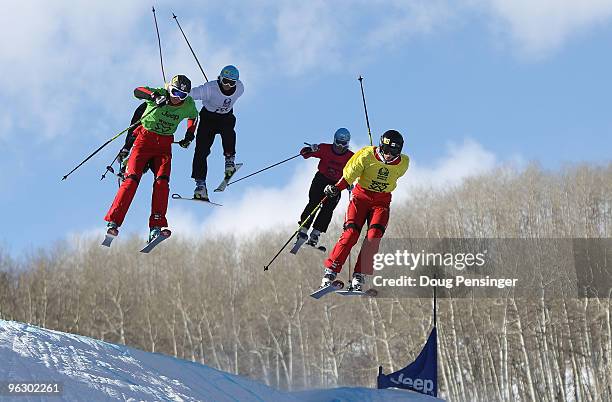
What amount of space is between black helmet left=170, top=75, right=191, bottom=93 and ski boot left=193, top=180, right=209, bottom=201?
1.59 m

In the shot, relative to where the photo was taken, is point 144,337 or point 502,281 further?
point 144,337

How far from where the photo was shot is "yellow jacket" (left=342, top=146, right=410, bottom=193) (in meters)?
12.6

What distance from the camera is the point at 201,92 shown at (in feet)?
42.9

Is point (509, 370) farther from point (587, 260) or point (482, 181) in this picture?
point (482, 181)

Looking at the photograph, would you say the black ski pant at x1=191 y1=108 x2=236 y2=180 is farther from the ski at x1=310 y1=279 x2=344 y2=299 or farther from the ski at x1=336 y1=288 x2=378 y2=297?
the ski at x1=336 y1=288 x2=378 y2=297

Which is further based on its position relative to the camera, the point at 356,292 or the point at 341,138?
the point at 341,138

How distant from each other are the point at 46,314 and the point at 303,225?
106 ft

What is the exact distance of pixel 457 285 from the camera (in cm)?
3859

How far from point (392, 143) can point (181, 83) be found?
3031 millimetres

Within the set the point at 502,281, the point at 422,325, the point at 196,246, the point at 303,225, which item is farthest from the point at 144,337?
the point at 303,225

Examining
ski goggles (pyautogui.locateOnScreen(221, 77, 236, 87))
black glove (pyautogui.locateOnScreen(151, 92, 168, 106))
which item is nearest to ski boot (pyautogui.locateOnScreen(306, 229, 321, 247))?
ski goggles (pyautogui.locateOnScreen(221, 77, 236, 87))

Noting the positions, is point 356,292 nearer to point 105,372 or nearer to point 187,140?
point 187,140

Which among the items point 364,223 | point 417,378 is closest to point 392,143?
point 364,223

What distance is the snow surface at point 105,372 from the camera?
9156 mm
